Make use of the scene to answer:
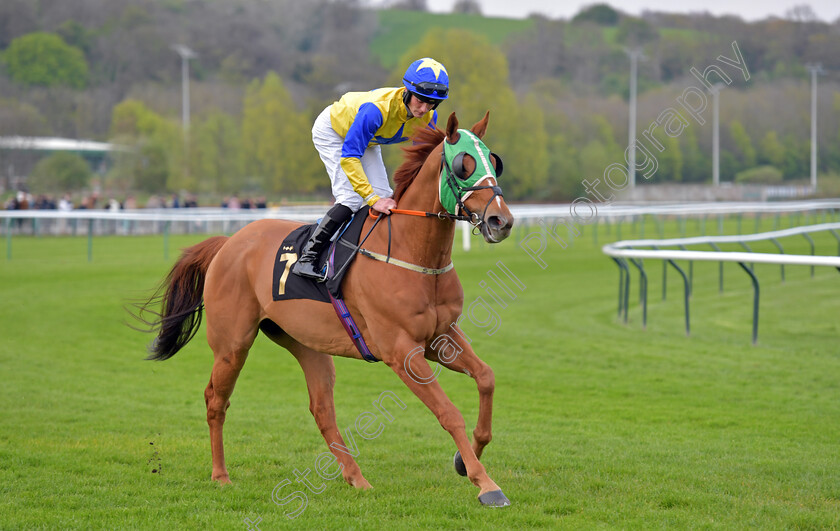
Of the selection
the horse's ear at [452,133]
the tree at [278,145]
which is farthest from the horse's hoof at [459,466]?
the tree at [278,145]

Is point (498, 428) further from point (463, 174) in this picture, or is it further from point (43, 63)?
point (43, 63)

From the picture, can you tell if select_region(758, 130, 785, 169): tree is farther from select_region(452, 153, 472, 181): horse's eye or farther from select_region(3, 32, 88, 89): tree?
select_region(3, 32, 88, 89): tree

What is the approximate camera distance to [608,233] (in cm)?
2630

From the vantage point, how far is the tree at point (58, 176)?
1634 inches

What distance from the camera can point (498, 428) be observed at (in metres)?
5.88

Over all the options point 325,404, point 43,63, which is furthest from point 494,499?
point 43,63

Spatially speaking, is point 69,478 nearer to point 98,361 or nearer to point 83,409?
point 83,409

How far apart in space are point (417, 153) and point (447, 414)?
1.29 m

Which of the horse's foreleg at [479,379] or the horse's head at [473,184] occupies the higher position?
the horse's head at [473,184]

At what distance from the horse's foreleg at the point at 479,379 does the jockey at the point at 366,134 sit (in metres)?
0.78

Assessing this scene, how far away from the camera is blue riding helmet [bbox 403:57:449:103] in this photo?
166 inches

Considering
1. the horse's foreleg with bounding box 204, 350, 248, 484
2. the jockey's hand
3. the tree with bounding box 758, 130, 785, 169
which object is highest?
the tree with bounding box 758, 130, 785, 169

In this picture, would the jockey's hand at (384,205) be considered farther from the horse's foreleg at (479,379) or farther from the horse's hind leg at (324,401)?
the horse's hind leg at (324,401)

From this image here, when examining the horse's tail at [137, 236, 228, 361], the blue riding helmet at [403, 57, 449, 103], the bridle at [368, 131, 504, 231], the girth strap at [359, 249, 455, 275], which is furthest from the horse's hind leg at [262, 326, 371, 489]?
the blue riding helmet at [403, 57, 449, 103]
